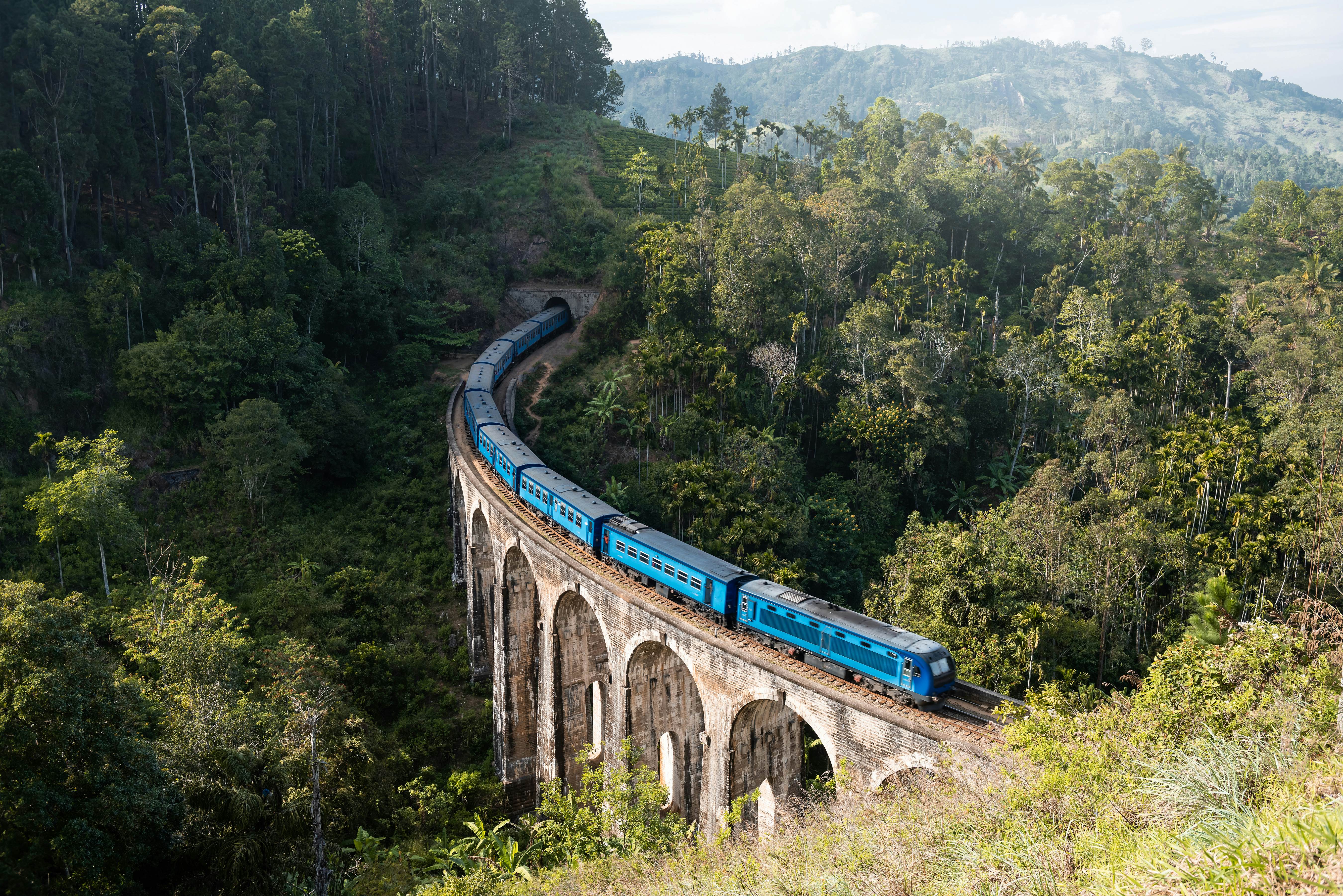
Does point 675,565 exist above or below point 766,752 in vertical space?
above

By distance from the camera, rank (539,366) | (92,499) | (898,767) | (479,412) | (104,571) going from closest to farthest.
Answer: (898,767) < (92,499) < (104,571) < (479,412) < (539,366)

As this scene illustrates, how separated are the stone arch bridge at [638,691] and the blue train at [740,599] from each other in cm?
50

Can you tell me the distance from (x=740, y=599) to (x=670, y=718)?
773 centimetres

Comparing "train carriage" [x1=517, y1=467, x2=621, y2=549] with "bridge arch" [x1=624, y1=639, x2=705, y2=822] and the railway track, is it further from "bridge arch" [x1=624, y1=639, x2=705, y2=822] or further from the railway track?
"bridge arch" [x1=624, y1=639, x2=705, y2=822]

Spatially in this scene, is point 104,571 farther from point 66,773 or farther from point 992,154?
point 992,154

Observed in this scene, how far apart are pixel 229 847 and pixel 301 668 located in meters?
12.2

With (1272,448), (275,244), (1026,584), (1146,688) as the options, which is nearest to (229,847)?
(1146,688)

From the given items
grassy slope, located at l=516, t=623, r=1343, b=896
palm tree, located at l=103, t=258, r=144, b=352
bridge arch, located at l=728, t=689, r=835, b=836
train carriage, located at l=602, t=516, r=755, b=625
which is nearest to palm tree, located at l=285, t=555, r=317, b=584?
palm tree, located at l=103, t=258, r=144, b=352

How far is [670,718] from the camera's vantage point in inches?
1206

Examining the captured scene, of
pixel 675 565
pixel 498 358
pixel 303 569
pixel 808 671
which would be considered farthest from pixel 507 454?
pixel 808 671

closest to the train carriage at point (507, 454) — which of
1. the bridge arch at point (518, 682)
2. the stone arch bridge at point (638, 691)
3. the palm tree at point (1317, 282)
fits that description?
the stone arch bridge at point (638, 691)

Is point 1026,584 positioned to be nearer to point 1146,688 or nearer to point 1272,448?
point 1146,688

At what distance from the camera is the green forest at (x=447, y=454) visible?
1881 cm

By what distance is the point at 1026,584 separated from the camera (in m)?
35.0
